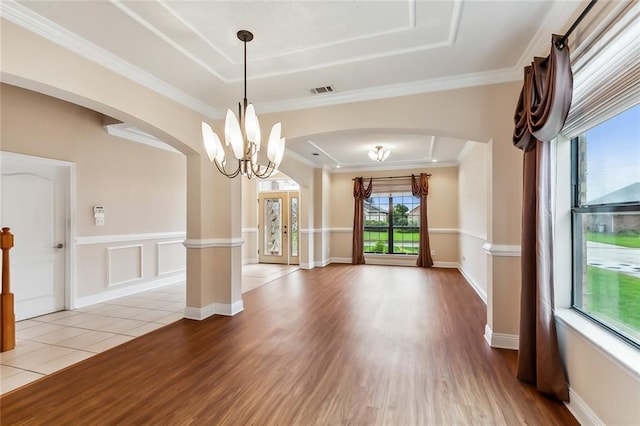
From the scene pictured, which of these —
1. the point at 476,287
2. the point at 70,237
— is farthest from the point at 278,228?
the point at 476,287

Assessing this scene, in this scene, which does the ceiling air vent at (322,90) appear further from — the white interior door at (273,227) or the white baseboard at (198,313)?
the white interior door at (273,227)

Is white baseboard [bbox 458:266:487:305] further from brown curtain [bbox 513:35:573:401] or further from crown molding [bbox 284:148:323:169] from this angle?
crown molding [bbox 284:148:323:169]

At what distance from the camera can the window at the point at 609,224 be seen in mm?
1692

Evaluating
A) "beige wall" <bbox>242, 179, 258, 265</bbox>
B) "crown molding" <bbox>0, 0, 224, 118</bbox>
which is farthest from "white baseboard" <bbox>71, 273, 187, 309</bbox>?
"crown molding" <bbox>0, 0, 224, 118</bbox>

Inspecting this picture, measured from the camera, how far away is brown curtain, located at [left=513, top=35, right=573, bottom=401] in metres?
1.90

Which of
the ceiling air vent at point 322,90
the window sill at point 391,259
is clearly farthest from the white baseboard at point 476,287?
the ceiling air vent at point 322,90

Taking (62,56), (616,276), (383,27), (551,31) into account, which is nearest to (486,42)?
(551,31)

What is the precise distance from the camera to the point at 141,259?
5.29 meters

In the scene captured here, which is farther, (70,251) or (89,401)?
(70,251)

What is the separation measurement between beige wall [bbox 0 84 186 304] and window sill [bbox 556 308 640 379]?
5750 mm

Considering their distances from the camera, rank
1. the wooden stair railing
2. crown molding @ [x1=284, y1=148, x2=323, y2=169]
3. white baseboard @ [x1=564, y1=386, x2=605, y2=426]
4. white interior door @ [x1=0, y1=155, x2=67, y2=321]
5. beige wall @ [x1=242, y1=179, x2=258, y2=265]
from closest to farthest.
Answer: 1. white baseboard @ [x1=564, y1=386, x2=605, y2=426]
2. the wooden stair railing
3. white interior door @ [x1=0, y1=155, x2=67, y2=321]
4. crown molding @ [x1=284, y1=148, x2=323, y2=169]
5. beige wall @ [x1=242, y1=179, x2=258, y2=265]

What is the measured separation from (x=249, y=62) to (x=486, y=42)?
83.4 inches

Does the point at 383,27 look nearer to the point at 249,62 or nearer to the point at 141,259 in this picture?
the point at 249,62

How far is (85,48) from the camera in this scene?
2.53 metres
